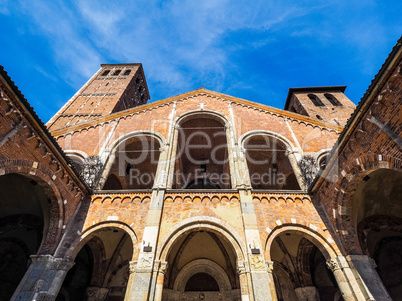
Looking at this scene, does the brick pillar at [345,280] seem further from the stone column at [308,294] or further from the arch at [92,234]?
the arch at [92,234]

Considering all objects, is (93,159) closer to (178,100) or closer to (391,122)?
(178,100)

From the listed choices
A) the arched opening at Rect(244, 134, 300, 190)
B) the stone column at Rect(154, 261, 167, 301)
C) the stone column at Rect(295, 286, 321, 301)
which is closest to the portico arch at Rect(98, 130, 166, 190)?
the stone column at Rect(154, 261, 167, 301)

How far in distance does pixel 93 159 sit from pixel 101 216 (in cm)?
357

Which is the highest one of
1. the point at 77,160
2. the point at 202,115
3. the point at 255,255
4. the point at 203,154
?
the point at 203,154

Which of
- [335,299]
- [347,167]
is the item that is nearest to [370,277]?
[347,167]

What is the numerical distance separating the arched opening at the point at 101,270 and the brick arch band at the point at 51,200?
269cm

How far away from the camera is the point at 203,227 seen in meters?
8.17

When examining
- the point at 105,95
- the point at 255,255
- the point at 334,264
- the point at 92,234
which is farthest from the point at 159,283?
the point at 105,95

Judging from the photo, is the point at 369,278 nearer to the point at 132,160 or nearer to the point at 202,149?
the point at 202,149

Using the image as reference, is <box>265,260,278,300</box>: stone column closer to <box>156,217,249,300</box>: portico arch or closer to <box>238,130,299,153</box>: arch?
<box>156,217,249,300</box>: portico arch

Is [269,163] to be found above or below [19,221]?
above

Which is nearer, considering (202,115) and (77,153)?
(77,153)

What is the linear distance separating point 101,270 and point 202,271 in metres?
5.22

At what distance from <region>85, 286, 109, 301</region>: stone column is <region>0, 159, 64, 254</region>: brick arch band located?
424cm
